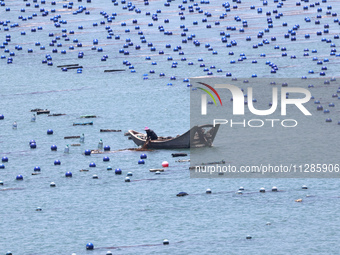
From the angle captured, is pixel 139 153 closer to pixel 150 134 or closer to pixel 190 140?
pixel 150 134

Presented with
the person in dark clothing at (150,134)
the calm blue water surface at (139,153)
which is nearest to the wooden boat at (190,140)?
the person in dark clothing at (150,134)

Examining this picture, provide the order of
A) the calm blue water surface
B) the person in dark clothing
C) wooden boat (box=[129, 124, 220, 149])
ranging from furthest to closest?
the person in dark clothing
wooden boat (box=[129, 124, 220, 149])
the calm blue water surface

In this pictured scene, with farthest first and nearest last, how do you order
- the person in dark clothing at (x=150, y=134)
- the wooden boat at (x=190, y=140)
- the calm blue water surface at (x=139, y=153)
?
the person in dark clothing at (x=150, y=134)
the wooden boat at (x=190, y=140)
the calm blue water surface at (x=139, y=153)

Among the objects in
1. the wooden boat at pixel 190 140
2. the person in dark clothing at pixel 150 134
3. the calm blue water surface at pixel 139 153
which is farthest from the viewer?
the person in dark clothing at pixel 150 134

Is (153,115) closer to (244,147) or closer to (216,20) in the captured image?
(244,147)

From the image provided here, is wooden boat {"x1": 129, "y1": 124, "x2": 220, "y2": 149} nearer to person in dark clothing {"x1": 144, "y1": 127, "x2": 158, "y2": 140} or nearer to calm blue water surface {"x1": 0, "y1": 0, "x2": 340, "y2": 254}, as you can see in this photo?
person in dark clothing {"x1": 144, "y1": 127, "x2": 158, "y2": 140}

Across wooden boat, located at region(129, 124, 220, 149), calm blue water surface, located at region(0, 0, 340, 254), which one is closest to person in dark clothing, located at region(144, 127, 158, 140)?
wooden boat, located at region(129, 124, 220, 149)

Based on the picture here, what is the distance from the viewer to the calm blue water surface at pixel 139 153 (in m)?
54.8

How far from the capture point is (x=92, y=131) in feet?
266

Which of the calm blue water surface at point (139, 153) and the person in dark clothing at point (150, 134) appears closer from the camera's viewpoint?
the calm blue water surface at point (139, 153)

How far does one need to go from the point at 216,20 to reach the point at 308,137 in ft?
212

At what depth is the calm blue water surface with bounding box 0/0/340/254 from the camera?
54.8 m

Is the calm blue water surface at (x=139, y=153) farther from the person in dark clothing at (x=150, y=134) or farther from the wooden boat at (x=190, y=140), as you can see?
the person in dark clothing at (x=150, y=134)

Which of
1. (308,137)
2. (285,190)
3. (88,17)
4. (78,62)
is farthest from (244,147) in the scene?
(88,17)
